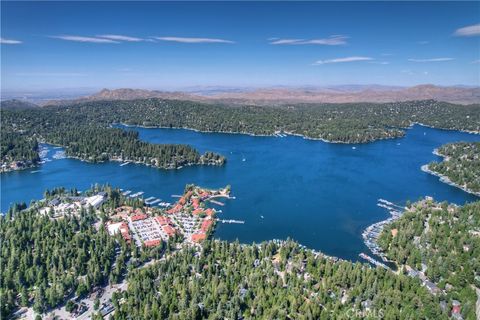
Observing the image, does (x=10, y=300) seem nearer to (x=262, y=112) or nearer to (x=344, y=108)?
(x=262, y=112)

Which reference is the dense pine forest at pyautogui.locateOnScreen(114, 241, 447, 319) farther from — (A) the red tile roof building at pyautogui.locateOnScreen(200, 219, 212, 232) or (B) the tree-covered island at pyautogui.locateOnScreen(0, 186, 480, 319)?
(A) the red tile roof building at pyautogui.locateOnScreen(200, 219, 212, 232)

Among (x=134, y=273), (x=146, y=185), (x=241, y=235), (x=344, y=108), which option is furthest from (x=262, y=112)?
(x=134, y=273)

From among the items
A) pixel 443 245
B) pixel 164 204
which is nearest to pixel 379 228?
pixel 443 245

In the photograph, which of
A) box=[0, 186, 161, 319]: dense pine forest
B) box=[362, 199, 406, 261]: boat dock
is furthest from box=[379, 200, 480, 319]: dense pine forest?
box=[0, 186, 161, 319]: dense pine forest

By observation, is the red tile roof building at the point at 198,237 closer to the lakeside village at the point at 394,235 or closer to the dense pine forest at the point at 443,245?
the lakeside village at the point at 394,235

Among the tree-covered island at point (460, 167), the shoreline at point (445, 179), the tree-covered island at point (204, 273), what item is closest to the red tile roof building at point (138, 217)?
the tree-covered island at point (204, 273)

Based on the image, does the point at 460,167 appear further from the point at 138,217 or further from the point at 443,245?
the point at 138,217
